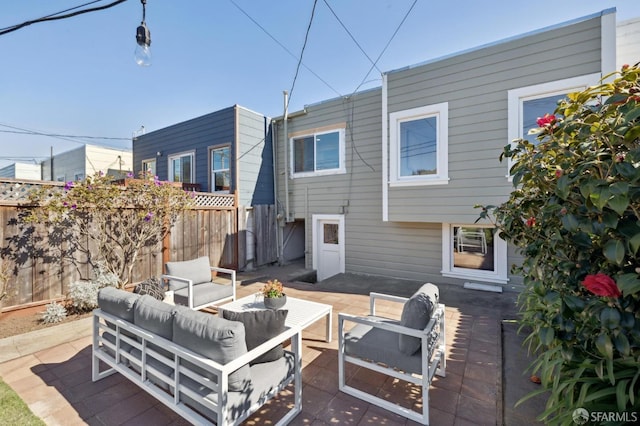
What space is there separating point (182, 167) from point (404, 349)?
33.0 feet

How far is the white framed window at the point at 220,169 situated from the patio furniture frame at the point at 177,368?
20.7ft

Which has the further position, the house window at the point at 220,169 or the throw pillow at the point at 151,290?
the house window at the point at 220,169

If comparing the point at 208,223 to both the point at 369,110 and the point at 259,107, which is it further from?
the point at 369,110

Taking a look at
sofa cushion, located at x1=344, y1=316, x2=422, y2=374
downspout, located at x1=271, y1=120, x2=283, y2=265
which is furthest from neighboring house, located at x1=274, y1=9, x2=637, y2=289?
sofa cushion, located at x1=344, y1=316, x2=422, y2=374

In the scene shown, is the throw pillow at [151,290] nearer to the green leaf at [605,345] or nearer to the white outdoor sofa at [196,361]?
the white outdoor sofa at [196,361]

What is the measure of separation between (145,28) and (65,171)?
16.1 metres

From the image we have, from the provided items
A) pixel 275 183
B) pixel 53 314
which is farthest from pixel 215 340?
pixel 275 183

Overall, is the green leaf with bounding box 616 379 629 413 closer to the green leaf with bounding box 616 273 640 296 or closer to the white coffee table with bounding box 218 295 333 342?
the green leaf with bounding box 616 273 640 296

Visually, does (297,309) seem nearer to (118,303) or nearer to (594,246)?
(118,303)

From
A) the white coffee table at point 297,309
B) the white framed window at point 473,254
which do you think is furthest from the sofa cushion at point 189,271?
the white framed window at point 473,254

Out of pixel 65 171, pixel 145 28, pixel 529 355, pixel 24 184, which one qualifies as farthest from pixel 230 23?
pixel 65 171

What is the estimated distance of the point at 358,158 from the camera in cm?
755

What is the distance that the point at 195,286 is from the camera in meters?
4.91

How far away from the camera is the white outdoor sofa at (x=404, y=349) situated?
231cm
